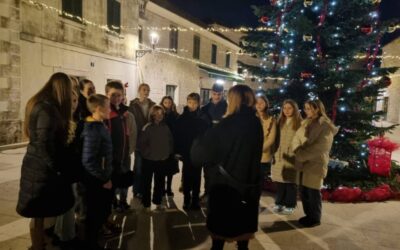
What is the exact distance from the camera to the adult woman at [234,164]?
114 inches

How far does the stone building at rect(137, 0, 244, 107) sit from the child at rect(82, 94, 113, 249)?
13.2m

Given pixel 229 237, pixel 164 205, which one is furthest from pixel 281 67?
pixel 229 237

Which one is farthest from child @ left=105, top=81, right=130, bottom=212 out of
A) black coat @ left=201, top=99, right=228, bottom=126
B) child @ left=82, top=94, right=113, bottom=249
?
black coat @ left=201, top=99, right=228, bottom=126

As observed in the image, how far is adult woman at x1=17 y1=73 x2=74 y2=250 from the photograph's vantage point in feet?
9.67

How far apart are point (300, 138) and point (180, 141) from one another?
180 centimetres

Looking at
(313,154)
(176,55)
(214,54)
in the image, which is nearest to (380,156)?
(313,154)

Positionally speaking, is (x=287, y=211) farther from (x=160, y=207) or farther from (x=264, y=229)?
(x=160, y=207)

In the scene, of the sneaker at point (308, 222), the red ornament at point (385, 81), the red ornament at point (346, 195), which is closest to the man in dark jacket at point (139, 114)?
the sneaker at point (308, 222)

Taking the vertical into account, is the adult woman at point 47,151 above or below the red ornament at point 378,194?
above

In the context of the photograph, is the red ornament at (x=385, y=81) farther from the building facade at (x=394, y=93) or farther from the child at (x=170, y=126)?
the building facade at (x=394, y=93)

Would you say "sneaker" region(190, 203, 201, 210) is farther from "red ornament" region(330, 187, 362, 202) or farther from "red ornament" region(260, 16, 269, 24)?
"red ornament" region(260, 16, 269, 24)

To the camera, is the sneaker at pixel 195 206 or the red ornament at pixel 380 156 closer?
the sneaker at pixel 195 206

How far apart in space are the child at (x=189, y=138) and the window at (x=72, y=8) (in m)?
8.32

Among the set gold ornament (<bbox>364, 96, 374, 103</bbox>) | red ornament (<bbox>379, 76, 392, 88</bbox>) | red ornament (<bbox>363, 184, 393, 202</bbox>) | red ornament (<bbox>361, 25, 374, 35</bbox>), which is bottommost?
red ornament (<bbox>363, 184, 393, 202</bbox>)
